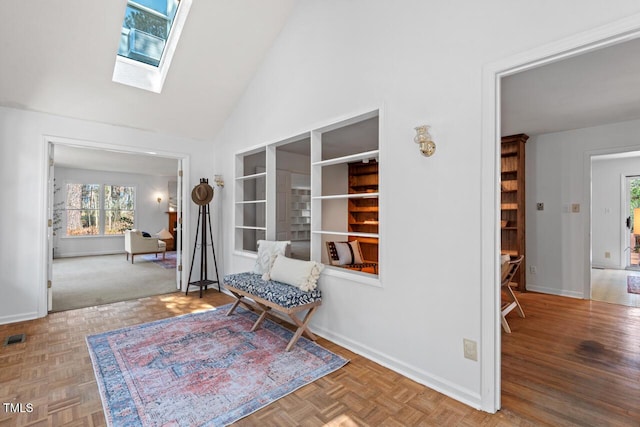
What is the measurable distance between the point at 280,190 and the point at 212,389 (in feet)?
12.3

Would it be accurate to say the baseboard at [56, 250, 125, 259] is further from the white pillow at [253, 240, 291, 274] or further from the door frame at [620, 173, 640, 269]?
the door frame at [620, 173, 640, 269]

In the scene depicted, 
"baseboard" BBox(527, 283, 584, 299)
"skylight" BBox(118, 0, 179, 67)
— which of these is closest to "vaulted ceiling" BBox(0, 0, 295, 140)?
"skylight" BBox(118, 0, 179, 67)

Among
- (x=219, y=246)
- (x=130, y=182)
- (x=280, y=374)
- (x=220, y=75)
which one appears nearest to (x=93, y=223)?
(x=130, y=182)

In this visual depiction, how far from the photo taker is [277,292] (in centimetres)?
283

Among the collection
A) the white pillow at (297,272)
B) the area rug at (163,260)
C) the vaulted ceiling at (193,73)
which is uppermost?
the vaulted ceiling at (193,73)

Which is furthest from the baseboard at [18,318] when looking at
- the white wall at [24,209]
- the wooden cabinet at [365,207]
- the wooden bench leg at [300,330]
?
the wooden cabinet at [365,207]

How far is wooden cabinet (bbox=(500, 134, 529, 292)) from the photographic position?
15.9 feet

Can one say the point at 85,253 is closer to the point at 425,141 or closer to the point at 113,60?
the point at 113,60

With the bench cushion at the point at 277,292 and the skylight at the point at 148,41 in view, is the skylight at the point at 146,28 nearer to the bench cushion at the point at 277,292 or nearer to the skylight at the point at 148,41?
the skylight at the point at 148,41

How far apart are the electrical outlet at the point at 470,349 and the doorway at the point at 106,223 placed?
4194 mm

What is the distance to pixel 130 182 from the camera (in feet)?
30.5

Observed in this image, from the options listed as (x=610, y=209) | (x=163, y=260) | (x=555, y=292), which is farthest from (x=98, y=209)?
(x=610, y=209)

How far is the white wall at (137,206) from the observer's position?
323 inches

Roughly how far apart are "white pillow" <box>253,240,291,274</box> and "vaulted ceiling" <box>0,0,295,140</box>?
7.47 feet
